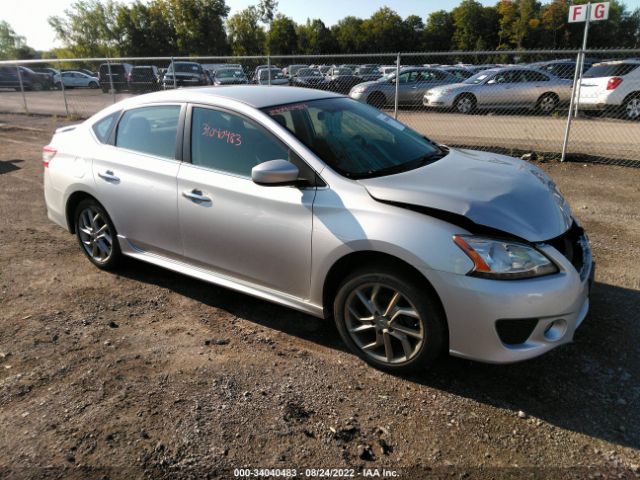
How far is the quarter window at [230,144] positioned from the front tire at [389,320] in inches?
38.9

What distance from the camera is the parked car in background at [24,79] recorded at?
20.0 meters

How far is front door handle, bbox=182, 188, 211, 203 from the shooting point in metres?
3.57

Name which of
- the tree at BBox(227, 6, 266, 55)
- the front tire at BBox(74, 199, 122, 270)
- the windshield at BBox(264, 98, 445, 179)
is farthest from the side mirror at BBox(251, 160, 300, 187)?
the tree at BBox(227, 6, 266, 55)

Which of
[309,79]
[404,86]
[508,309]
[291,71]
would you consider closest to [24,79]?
[291,71]

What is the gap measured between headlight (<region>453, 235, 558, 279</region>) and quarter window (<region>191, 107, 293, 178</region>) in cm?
129

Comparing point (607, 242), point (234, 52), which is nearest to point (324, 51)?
point (234, 52)

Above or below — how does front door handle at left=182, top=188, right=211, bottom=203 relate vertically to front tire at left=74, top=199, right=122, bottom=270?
above

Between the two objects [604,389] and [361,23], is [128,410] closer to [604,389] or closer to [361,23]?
[604,389]

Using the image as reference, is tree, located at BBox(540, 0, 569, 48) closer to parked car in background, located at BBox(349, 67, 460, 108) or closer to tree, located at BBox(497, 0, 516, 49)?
tree, located at BBox(497, 0, 516, 49)

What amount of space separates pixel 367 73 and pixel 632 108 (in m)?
8.02

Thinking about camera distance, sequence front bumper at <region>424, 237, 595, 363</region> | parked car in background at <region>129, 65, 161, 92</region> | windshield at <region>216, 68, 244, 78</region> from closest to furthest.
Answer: front bumper at <region>424, 237, 595, 363</region>
parked car in background at <region>129, 65, 161, 92</region>
windshield at <region>216, 68, 244, 78</region>

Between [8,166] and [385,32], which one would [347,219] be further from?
[385,32]

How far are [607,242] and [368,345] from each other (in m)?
3.31

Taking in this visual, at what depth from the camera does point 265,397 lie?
2.90 meters
